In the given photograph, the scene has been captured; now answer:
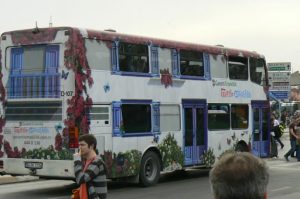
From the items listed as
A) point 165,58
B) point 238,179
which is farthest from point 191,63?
point 238,179

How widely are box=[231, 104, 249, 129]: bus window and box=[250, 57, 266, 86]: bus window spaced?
1.02 m

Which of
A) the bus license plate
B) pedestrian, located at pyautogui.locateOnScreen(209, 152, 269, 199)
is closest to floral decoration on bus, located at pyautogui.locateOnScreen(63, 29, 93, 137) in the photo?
the bus license plate

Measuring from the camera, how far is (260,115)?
1950 cm

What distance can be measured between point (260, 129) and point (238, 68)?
223 centimetres

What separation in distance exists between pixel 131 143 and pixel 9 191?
2.89m

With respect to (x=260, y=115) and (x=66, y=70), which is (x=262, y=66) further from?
(x=66, y=70)

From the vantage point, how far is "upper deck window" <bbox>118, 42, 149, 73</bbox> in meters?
14.1

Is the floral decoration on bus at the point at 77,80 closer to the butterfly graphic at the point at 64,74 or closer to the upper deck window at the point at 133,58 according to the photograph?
the butterfly graphic at the point at 64,74

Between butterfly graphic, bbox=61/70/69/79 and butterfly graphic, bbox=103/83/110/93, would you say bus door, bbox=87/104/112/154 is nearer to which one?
butterfly graphic, bbox=103/83/110/93

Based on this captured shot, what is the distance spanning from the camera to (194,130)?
16.4m

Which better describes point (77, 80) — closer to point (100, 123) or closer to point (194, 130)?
point (100, 123)

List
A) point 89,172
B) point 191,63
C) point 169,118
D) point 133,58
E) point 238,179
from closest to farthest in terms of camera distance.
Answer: point 238,179
point 89,172
point 133,58
point 169,118
point 191,63

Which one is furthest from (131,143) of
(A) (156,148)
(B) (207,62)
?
(B) (207,62)

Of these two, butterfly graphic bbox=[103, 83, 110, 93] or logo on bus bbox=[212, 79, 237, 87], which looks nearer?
butterfly graphic bbox=[103, 83, 110, 93]
